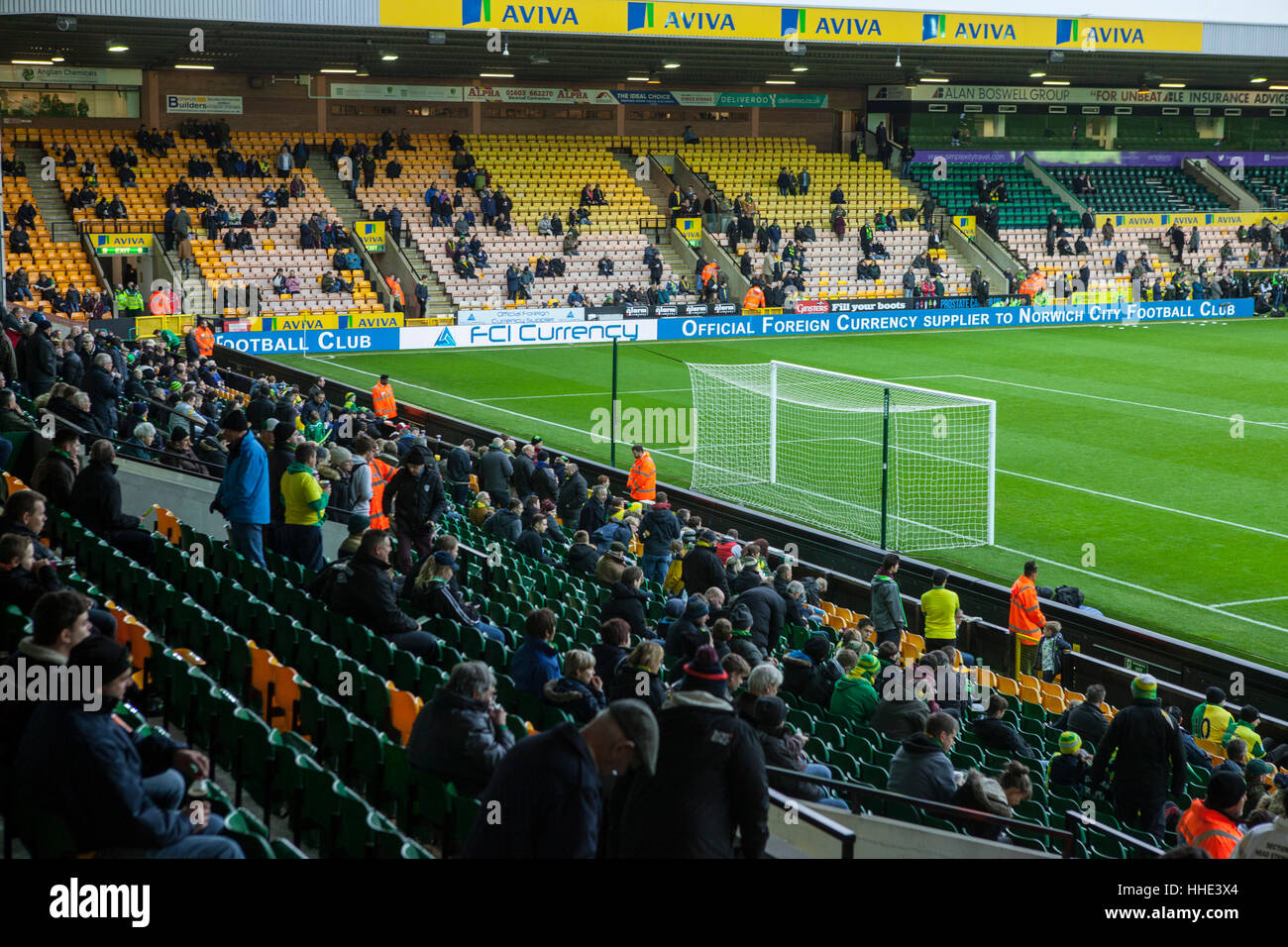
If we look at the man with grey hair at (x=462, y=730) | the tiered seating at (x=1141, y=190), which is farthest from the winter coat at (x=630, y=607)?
the tiered seating at (x=1141, y=190)

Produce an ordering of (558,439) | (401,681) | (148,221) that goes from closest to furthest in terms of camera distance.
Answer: (401,681), (558,439), (148,221)

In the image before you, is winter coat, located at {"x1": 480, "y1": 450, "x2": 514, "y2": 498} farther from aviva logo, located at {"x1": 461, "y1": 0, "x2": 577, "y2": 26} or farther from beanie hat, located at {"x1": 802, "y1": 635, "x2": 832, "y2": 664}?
aviva logo, located at {"x1": 461, "y1": 0, "x2": 577, "y2": 26}

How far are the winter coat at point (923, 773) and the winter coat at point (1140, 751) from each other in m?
2.05

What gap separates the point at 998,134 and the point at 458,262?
24.5m

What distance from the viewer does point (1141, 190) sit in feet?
186

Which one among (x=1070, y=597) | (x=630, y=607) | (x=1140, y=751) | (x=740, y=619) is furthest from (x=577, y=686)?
(x=1070, y=597)

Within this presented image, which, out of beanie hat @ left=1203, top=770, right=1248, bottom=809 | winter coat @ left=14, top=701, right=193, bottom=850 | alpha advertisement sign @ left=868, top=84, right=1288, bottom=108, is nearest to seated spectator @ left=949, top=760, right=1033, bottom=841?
beanie hat @ left=1203, top=770, right=1248, bottom=809

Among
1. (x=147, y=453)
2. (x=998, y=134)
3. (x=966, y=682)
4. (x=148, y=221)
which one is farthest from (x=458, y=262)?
(x=966, y=682)

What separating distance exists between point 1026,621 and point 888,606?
1542mm

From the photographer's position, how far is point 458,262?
42.8 meters

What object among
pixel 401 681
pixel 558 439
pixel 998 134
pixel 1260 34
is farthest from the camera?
pixel 998 134

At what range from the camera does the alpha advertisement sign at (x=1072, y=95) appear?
53719mm
